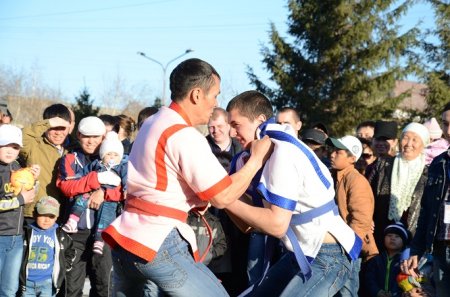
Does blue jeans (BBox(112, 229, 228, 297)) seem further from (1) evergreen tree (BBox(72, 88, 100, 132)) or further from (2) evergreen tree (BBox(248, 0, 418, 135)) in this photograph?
(2) evergreen tree (BBox(248, 0, 418, 135))

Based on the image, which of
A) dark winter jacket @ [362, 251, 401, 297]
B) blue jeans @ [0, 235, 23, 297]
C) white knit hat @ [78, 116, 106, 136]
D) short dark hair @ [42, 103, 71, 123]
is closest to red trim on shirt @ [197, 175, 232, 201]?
dark winter jacket @ [362, 251, 401, 297]

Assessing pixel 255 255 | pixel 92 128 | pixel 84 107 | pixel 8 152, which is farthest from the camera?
pixel 84 107

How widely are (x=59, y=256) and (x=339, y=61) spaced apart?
21.4 m

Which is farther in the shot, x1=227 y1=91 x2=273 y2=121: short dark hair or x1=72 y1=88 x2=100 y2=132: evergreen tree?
x1=72 y1=88 x2=100 y2=132: evergreen tree

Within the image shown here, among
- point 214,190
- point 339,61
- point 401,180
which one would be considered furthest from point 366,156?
point 339,61

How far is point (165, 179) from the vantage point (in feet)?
12.3

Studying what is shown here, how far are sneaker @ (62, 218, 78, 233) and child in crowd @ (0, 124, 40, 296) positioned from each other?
0.51 m

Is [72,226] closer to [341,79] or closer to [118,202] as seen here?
[118,202]

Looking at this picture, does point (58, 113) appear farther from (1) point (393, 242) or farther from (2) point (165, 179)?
(2) point (165, 179)

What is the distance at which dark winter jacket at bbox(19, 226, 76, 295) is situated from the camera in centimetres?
755

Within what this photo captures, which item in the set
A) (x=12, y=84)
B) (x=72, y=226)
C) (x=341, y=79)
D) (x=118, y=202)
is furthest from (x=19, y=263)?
(x=12, y=84)

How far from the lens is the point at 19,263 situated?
745 centimetres

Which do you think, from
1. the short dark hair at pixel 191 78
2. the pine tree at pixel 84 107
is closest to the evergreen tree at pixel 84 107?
the pine tree at pixel 84 107

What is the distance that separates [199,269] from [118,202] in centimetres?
402
